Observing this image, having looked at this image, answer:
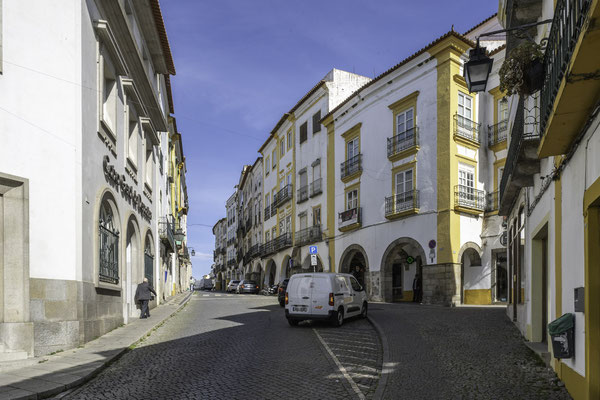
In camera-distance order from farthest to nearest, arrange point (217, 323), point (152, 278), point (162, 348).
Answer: point (152, 278) < point (217, 323) < point (162, 348)

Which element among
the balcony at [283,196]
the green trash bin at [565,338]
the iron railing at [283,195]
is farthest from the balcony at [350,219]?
the green trash bin at [565,338]

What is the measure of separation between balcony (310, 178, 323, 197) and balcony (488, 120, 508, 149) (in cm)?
1308

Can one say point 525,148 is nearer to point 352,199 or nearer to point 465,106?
point 465,106

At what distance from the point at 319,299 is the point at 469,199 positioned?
43.5 feet

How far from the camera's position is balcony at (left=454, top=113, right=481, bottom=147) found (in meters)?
25.5

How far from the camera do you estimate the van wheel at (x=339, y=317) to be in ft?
50.2

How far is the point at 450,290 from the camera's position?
24203mm

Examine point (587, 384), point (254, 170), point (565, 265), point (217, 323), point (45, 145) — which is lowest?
point (217, 323)

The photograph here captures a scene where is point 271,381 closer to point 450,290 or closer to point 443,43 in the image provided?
point 450,290

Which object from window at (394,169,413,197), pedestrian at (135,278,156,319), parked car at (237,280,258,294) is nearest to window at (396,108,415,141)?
Result: window at (394,169,413,197)

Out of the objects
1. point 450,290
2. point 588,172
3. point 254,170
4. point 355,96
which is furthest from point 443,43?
point 254,170

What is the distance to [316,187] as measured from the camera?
1491 inches

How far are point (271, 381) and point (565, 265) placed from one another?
4693 mm

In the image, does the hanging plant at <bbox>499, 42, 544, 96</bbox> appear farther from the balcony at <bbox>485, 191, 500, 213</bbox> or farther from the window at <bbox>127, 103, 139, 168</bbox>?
the balcony at <bbox>485, 191, 500, 213</bbox>
